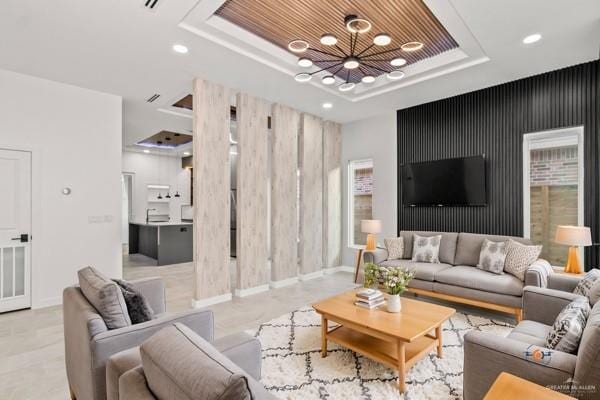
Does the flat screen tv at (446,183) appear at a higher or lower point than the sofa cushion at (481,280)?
higher

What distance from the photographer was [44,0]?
8.43 feet

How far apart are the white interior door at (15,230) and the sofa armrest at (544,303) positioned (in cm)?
576

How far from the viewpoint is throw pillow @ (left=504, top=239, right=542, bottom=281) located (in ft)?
11.6

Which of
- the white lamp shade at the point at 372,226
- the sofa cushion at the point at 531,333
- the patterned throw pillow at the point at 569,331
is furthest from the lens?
the white lamp shade at the point at 372,226

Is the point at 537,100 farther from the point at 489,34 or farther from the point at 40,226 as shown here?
the point at 40,226

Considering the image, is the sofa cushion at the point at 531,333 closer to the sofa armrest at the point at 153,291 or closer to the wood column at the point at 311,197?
the sofa armrest at the point at 153,291

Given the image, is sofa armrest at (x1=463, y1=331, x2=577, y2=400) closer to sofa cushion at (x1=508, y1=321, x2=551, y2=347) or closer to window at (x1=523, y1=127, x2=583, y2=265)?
sofa cushion at (x1=508, y1=321, x2=551, y2=347)

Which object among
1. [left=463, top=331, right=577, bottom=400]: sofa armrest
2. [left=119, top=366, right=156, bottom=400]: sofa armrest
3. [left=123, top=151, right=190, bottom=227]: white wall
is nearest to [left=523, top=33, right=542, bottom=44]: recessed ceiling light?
[left=463, top=331, right=577, bottom=400]: sofa armrest

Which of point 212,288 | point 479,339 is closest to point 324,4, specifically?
point 479,339

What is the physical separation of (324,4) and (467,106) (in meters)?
3.05

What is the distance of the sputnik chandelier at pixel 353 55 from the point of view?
271cm

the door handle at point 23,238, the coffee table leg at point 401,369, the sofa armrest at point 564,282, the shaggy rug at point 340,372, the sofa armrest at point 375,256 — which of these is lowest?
the shaggy rug at point 340,372

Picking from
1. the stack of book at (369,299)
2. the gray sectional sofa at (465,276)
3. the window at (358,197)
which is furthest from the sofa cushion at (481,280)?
the window at (358,197)

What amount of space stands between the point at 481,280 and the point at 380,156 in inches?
117
